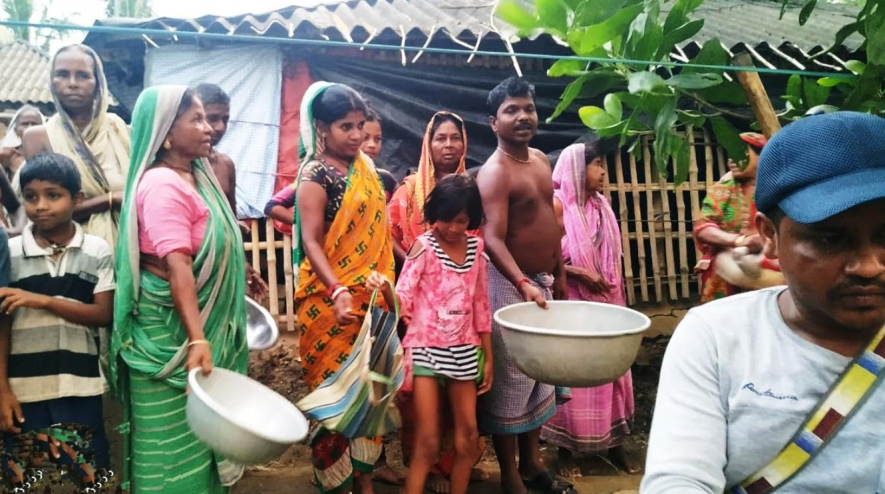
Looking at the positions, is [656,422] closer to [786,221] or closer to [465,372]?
[786,221]

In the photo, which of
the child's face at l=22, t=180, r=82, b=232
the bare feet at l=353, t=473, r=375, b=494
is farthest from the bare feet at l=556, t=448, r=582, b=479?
the child's face at l=22, t=180, r=82, b=232

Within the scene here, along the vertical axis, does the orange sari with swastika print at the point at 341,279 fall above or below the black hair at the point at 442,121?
below

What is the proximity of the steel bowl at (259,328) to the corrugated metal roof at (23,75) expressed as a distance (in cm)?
352

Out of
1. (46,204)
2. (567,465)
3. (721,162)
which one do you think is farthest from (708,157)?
(46,204)

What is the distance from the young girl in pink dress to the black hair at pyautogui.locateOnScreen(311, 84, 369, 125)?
0.50 m

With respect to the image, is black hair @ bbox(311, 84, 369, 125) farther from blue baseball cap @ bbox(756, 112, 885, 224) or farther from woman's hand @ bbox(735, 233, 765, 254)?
blue baseball cap @ bbox(756, 112, 885, 224)

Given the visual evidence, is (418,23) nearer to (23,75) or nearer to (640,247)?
(640,247)

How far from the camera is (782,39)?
526 cm

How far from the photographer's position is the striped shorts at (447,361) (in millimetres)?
2727

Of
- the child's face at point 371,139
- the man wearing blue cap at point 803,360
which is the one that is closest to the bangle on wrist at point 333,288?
the child's face at point 371,139

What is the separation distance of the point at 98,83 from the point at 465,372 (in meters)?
2.09

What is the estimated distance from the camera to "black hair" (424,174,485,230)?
274cm

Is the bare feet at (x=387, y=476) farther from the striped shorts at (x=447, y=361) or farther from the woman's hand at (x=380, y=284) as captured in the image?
the woman's hand at (x=380, y=284)

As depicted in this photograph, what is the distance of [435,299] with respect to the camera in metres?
2.76
